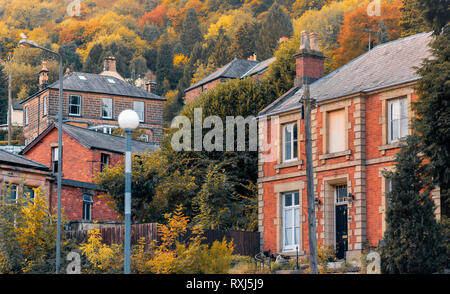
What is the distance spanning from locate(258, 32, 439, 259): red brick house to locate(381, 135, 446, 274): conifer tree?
10.8 feet

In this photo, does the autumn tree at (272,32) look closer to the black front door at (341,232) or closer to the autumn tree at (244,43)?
the autumn tree at (244,43)

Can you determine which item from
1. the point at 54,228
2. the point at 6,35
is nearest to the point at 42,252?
the point at 54,228

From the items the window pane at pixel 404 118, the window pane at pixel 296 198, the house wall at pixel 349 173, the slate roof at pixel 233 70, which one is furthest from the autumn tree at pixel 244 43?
the window pane at pixel 404 118

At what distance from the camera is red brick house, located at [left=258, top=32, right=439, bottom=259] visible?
113ft

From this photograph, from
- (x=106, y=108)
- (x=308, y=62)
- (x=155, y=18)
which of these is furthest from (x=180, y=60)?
(x=308, y=62)

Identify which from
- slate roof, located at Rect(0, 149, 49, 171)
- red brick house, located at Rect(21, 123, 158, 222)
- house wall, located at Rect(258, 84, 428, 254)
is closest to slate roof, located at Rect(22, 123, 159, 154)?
red brick house, located at Rect(21, 123, 158, 222)

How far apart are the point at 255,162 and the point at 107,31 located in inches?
4280

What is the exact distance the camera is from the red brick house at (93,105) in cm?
7519

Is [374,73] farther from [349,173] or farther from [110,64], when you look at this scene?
[110,64]

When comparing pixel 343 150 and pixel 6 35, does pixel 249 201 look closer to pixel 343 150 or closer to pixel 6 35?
pixel 343 150

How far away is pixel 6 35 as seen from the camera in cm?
13850

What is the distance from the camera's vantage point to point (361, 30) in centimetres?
8294

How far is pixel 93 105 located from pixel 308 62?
37.7 metres

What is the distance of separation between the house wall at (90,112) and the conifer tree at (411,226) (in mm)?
49157
